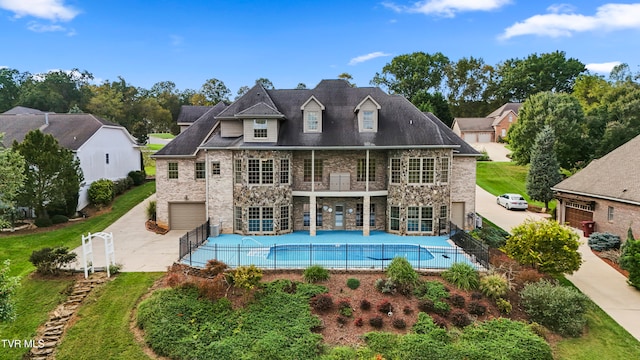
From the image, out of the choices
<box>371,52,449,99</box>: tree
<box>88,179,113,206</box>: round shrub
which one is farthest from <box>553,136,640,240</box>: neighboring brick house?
<box>371,52,449,99</box>: tree

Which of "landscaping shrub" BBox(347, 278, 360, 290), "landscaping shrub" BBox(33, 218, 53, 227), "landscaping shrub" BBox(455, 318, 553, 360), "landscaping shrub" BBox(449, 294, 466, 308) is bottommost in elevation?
"landscaping shrub" BBox(455, 318, 553, 360)

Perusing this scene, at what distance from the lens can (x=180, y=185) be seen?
84.2ft

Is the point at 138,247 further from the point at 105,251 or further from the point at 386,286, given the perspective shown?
the point at 386,286

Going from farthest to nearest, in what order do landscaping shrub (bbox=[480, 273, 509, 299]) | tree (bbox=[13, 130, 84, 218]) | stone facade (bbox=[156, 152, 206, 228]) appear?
stone facade (bbox=[156, 152, 206, 228])
tree (bbox=[13, 130, 84, 218])
landscaping shrub (bbox=[480, 273, 509, 299])

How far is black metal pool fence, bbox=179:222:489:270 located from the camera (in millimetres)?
17516

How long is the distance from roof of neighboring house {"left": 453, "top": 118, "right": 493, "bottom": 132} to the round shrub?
55784mm

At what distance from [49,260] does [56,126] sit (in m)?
20.5

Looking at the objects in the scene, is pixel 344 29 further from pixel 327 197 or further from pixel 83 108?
pixel 83 108

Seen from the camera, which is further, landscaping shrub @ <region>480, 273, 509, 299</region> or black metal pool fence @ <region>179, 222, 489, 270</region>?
black metal pool fence @ <region>179, 222, 489, 270</region>

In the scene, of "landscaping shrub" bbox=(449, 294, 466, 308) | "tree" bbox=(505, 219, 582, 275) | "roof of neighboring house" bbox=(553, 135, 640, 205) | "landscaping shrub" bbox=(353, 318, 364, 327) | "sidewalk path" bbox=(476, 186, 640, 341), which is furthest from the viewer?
"roof of neighboring house" bbox=(553, 135, 640, 205)

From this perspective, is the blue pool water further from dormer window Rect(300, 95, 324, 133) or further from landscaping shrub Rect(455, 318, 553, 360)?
dormer window Rect(300, 95, 324, 133)

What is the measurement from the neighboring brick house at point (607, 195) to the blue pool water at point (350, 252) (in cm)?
1294

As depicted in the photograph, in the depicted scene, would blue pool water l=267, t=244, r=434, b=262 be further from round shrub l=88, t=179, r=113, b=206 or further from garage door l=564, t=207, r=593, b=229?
round shrub l=88, t=179, r=113, b=206

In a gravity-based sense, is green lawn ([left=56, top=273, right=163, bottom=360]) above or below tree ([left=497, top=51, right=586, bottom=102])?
below
